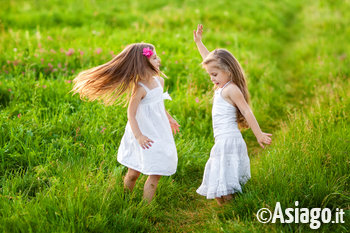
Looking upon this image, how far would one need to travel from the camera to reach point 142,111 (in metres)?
3.28

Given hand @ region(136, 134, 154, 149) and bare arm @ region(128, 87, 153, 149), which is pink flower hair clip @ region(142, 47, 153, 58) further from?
hand @ region(136, 134, 154, 149)

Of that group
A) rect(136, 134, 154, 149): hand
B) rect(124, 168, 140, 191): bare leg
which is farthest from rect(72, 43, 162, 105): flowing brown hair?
rect(124, 168, 140, 191): bare leg

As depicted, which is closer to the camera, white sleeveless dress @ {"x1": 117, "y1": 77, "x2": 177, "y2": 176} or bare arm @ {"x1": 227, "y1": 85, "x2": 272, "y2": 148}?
bare arm @ {"x1": 227, "y1": 85, "x2": 272, "y2": 148}

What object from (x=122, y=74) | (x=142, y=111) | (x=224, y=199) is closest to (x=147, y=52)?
(x=122, y=74)

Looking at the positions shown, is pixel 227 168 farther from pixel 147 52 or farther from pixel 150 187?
pixel 147 52

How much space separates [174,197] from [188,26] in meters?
6.32

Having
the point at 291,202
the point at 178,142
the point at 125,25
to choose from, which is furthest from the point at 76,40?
the point at 291,202

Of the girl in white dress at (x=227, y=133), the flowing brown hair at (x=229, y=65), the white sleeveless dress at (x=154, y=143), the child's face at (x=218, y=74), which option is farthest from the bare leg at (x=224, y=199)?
the child's face at (x=218, y=74)

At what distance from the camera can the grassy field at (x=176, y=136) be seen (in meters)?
2.95

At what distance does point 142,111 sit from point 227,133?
0.85m

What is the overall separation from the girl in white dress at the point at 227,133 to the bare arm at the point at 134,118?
0.69 meters

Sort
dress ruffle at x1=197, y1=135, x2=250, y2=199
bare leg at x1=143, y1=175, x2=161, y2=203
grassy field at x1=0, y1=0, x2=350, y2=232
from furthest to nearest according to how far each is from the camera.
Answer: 1. bare leg at x1=143, y1=175, x2=161, y2=203
2. dress ruffle at x1=197, y1=135, x2=250, y2=199
3. grassy field at x1=0, y1=0, x2=350, y2=232

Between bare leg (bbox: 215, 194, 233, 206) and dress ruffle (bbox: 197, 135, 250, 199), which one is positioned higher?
dress ruffle (bbox: 197, 135, 250, 199)

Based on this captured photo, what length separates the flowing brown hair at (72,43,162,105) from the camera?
3256 millimetres
